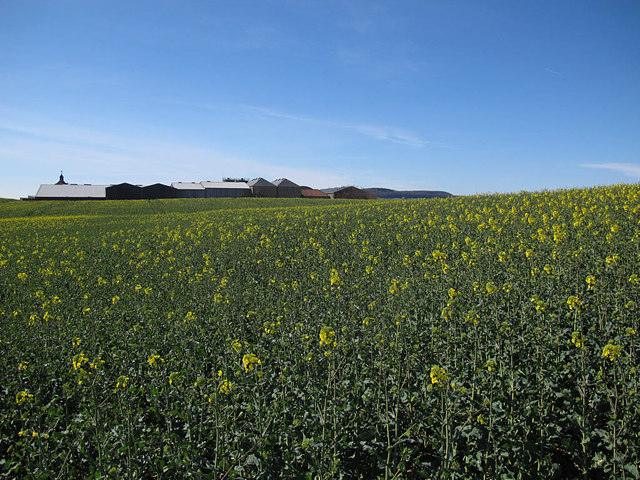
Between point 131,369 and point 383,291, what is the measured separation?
4.75 metres

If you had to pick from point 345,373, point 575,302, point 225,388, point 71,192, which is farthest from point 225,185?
point 225,388

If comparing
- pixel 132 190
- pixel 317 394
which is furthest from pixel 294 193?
pixel 317 394

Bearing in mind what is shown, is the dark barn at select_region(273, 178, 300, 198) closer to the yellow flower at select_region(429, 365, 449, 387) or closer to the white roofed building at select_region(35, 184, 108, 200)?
the white roofed building at select_region(35, 184, 108, 200)

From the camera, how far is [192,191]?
3191 inches

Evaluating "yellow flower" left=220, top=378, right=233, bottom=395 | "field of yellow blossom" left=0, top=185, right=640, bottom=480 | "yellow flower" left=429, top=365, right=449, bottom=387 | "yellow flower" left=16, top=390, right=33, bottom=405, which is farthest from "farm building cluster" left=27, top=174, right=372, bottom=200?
"yellow flower" left=429, top=365, right=449, bottom=387

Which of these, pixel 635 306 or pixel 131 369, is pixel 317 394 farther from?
pixel 635 306

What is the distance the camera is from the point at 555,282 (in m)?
6.85

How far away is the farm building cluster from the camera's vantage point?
71.5 m

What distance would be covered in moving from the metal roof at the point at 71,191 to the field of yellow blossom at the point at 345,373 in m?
68.5

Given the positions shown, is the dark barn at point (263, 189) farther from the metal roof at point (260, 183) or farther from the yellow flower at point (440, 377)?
the yellow flower at point (440, 377)

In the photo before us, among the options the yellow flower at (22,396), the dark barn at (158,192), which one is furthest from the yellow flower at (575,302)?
the dark barn at (158,192)

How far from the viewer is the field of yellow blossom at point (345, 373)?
359cm

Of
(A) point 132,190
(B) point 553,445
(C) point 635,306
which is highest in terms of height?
(A) point 132,190

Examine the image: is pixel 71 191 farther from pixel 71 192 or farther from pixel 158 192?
pixel 158 192
